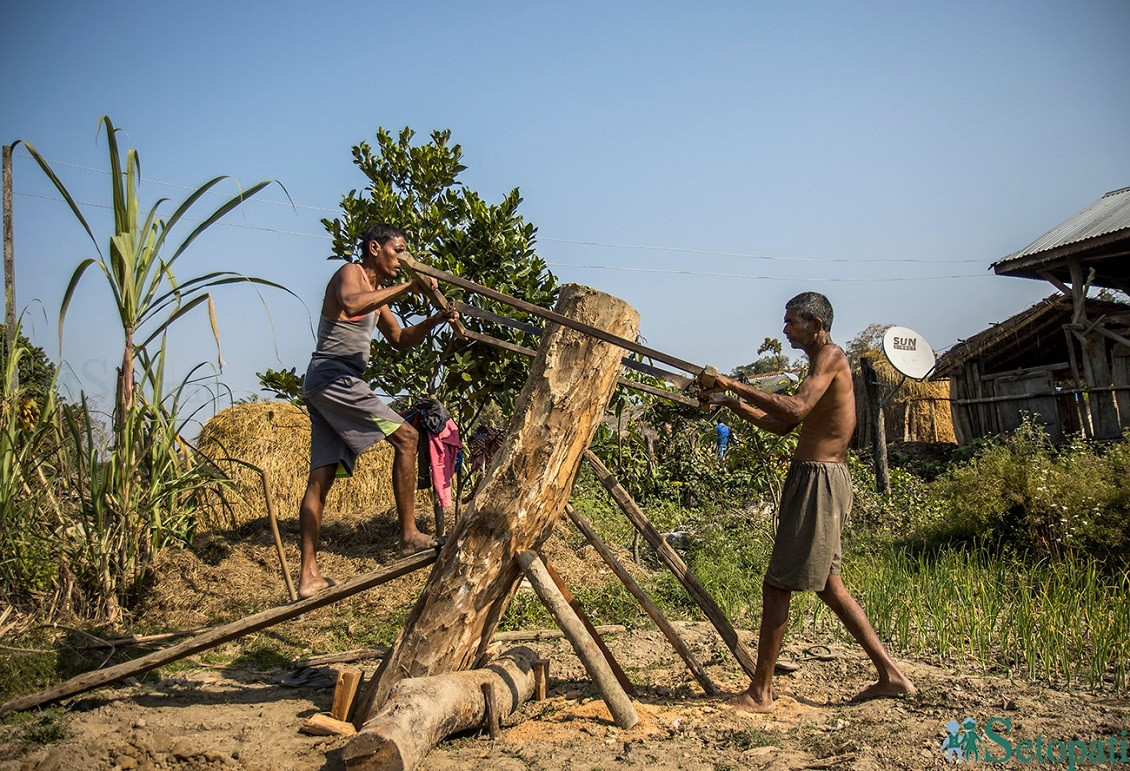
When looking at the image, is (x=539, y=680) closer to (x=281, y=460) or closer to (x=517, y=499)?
(x=517, y=499)

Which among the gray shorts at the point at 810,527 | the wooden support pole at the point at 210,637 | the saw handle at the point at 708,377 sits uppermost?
Answer: the saw handle at the point at 708,377

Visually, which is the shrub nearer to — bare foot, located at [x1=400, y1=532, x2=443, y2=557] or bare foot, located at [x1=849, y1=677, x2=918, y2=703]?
bare foot, located at [x1=849, y1=677, x2=918, y2=703]

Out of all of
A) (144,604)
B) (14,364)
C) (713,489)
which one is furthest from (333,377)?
(713,489)

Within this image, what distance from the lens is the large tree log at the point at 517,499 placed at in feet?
11.7

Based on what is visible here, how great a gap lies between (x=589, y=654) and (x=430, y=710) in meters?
0.73

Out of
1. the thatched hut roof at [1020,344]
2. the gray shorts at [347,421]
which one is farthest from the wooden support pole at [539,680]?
the thatched hut roof at [1020,344]

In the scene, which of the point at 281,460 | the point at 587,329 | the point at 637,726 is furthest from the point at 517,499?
the point at 281,460

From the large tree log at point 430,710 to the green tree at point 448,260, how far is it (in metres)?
2.68

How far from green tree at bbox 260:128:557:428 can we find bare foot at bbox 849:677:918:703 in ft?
10.9

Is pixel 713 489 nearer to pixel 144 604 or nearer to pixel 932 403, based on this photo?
pixel 144 604

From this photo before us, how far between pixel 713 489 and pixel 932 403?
7.47 meters

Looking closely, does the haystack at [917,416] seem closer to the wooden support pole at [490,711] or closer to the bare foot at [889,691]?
the bare foot at [889,691]

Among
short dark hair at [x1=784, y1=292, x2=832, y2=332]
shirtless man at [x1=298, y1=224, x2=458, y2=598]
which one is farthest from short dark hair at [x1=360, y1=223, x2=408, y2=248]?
short dark hair at [x1=784, y1=292, x2=832, y2=332]

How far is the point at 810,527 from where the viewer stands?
3727 millimetres
